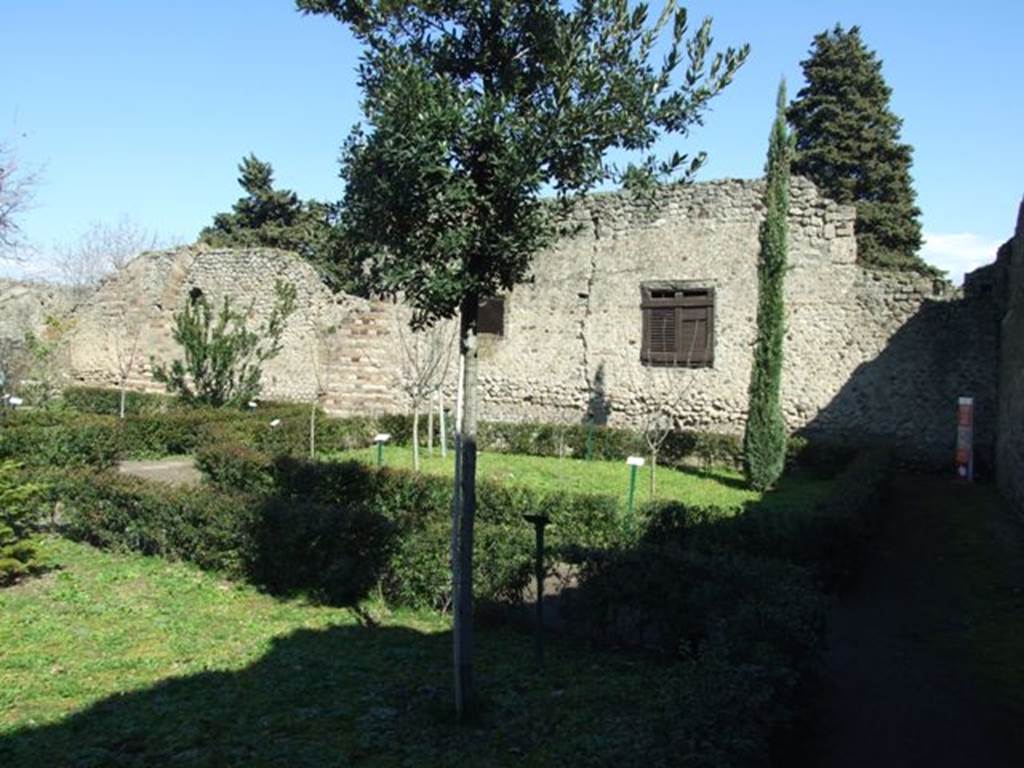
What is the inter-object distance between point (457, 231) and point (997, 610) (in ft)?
19.3

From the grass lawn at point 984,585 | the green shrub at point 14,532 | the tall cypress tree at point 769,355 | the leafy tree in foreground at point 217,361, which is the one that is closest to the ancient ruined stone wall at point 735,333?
the tall cypress tree at point 769,355

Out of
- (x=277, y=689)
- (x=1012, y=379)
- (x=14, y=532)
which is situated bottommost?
(x=277, y=689)

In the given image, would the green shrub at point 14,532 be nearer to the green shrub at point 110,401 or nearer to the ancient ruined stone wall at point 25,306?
the green shrub at point 110,401

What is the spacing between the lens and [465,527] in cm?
463

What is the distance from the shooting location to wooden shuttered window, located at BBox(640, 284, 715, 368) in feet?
56.1

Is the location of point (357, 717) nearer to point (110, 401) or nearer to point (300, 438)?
point (300, 438)

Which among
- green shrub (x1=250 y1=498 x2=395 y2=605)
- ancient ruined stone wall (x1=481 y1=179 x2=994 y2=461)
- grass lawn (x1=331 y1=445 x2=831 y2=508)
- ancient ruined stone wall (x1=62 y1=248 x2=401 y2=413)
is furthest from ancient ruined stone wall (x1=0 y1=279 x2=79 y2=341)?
green shrub (x1=250 y1=498 x2=395 y2=605)

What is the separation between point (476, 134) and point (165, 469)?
1154 centimetres

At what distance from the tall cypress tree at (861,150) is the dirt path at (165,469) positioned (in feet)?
72.8

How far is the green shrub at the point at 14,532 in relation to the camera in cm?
723

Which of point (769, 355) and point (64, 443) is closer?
point (64, 443)

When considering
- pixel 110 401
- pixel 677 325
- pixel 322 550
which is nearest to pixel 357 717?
pixel 322 550

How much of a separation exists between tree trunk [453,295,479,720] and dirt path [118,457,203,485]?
882 centimetres

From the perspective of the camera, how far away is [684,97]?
4457 mm
